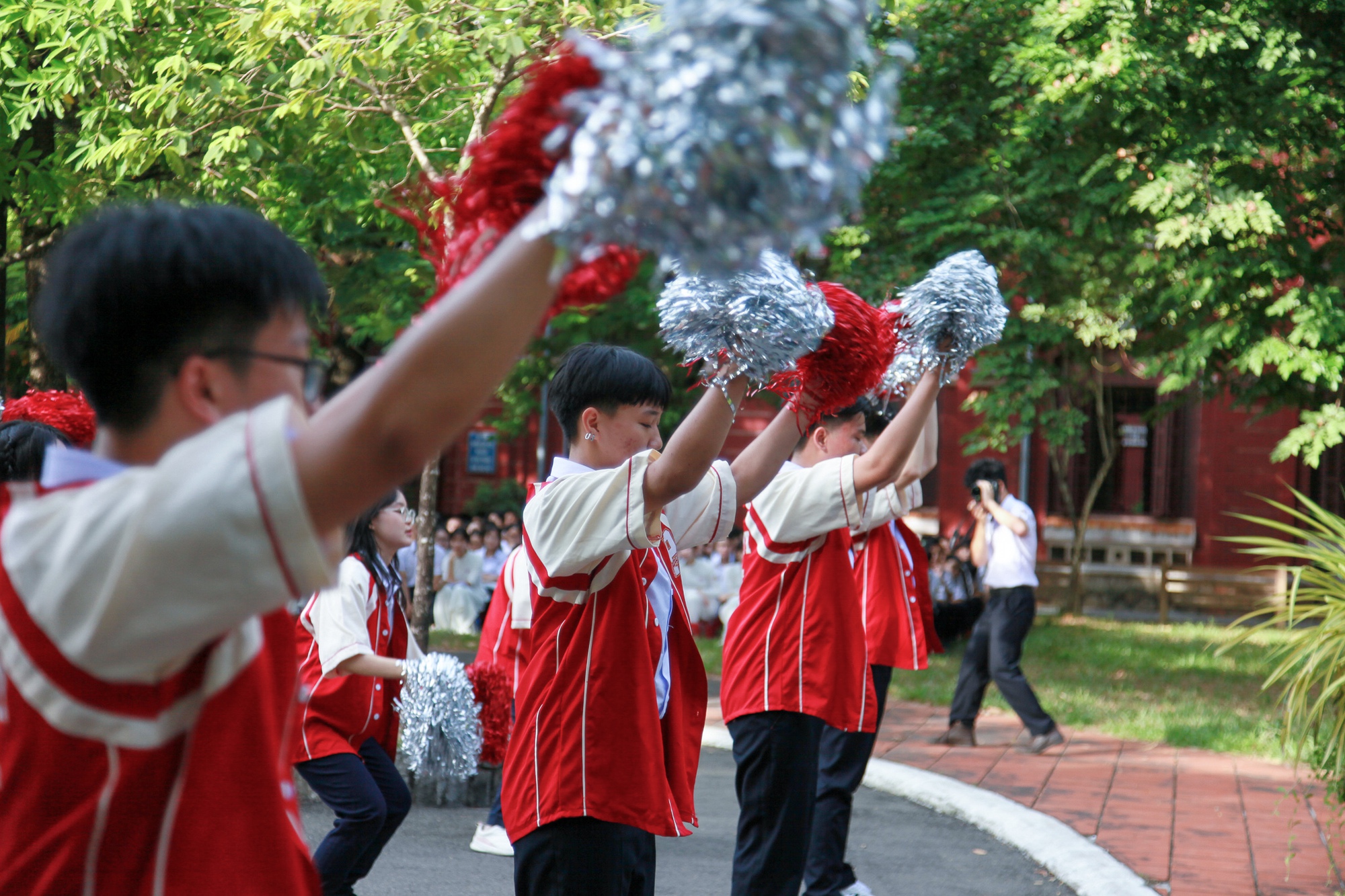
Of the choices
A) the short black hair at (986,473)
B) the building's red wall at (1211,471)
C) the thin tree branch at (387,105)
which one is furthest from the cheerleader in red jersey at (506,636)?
the building's red wall at (1211,471)

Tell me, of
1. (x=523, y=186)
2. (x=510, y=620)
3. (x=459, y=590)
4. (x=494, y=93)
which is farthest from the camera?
(x=459, y=590)

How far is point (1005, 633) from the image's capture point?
8828 millimetres

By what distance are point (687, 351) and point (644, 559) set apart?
608 mm

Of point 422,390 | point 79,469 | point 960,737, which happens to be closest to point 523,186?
point 422,390

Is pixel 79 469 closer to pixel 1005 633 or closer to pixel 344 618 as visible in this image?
pixel 344 618

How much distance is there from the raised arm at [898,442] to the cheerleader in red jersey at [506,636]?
1169mm

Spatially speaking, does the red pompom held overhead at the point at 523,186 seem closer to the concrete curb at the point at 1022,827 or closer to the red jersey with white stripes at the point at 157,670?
the red jersey with white stripes at the point at 157,670

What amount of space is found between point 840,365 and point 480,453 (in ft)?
73.0

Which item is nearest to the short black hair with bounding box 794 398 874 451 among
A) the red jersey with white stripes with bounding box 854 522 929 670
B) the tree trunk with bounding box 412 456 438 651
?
the red jersey with white stripes with bounding box 854 522 929 670

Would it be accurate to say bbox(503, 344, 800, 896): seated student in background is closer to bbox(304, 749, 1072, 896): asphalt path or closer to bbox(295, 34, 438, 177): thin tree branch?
bbox(304, 749, 1072, 896): asphalt path

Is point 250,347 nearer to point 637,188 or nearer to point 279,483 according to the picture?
point 279,483

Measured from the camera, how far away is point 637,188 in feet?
3.48

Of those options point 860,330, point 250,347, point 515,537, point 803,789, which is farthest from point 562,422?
point 515,537

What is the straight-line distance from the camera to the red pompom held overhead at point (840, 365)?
11.2 ft
